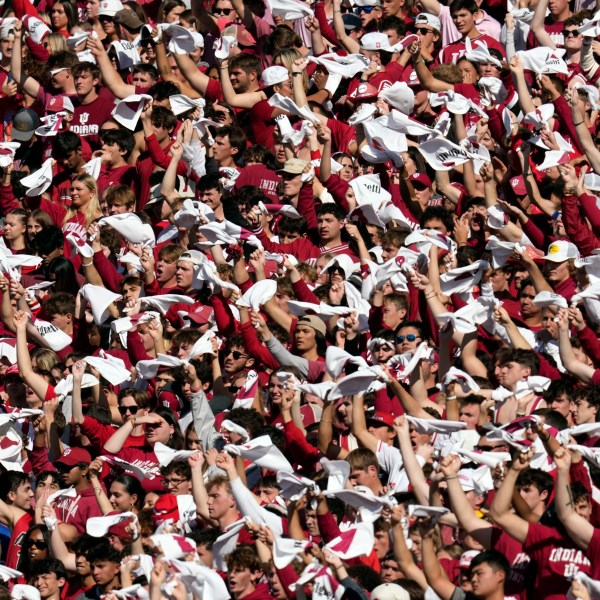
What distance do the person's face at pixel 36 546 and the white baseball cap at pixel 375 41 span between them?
5.11 meters

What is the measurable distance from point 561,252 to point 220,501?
2.74 metres

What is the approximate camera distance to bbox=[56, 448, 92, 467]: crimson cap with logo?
1206cm

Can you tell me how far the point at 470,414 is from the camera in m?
10.9

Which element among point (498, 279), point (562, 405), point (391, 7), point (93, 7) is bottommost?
point (93, 7)

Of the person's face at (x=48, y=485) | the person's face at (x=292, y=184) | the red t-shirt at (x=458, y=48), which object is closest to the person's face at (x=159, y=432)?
the person's face at (x=48, y=485)

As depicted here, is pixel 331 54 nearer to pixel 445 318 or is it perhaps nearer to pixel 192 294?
pixel 192 294

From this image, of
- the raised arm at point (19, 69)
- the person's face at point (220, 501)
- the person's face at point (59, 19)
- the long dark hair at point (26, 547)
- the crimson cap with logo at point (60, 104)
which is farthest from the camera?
the person's face at point (59, 19)

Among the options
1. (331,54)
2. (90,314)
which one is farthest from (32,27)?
(90,314)

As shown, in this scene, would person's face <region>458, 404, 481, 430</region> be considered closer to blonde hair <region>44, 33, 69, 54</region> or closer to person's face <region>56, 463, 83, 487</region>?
person's face <region>56, 463, 83, 487</region>

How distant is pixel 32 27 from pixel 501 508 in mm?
7945

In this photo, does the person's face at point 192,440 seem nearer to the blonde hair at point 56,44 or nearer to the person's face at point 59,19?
the blonde hair at point 56,44

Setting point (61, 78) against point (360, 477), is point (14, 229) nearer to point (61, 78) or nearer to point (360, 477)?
point (61, 78)

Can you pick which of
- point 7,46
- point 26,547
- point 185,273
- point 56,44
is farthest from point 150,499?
point 7,46

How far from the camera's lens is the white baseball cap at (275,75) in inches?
572
